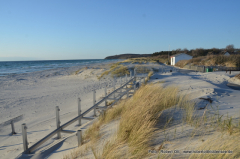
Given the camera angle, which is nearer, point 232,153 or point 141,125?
point 232,153

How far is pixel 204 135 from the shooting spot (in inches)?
117

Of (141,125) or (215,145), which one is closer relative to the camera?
(215,145)

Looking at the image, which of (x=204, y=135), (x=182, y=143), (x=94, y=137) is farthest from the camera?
(x=94, y=137)

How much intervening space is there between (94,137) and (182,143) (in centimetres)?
183

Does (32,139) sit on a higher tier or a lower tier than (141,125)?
lower

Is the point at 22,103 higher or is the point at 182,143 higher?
the point at 182,143

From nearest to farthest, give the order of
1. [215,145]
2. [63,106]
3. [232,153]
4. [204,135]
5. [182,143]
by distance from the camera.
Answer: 1. [232,153]
2. [215,145]
3. [182,143]
4. [204,135]
5. [63,106]

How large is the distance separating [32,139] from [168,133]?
4.17 metres

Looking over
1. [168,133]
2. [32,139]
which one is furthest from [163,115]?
[32,139]

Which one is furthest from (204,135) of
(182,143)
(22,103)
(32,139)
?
(22,103)

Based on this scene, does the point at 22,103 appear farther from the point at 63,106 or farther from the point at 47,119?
the point at 47,119

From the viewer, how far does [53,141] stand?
445 centimetres

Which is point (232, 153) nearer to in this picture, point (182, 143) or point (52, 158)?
point (182, 143)

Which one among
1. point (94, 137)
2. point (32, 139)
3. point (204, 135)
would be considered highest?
point (204, 135)
